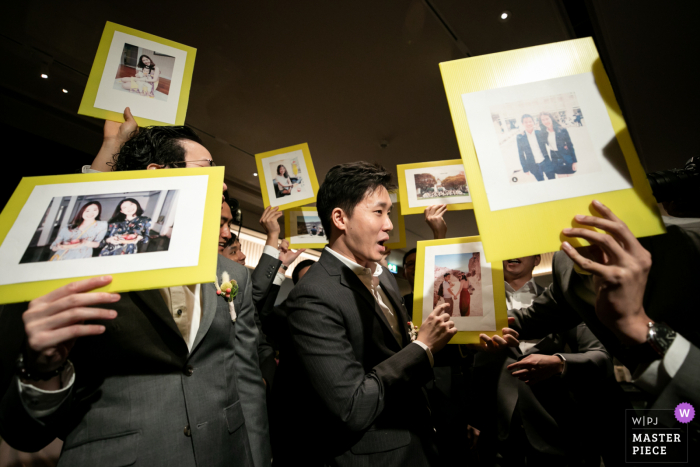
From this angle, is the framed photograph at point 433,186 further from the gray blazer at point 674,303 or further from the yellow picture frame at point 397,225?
the gray blazer at point 674,303

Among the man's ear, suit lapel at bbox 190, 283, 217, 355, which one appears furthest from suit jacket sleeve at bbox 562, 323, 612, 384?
suit lapel at bbox 190, 283, 217, 355

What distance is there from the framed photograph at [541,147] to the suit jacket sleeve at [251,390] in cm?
104

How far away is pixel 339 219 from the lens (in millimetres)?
1653

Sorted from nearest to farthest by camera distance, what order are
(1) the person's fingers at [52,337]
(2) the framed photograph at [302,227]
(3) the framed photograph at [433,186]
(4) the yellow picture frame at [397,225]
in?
(1) the person's fingers at [52,337], (3) the framed photograph at [433,186], (4) the yellow picture frame at [397,225], (2) the framed photograph at [302,227]

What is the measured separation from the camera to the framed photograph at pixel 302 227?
106 inches

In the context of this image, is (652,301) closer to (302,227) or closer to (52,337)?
(52,337)

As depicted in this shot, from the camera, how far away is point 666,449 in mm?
853

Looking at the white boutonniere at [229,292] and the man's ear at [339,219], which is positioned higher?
the man's ear at [339,219]

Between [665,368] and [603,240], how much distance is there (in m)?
0.30

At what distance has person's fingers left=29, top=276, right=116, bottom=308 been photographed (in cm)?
66

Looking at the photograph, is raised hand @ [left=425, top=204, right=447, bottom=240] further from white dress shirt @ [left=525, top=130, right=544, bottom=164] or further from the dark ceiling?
the dark ceiling

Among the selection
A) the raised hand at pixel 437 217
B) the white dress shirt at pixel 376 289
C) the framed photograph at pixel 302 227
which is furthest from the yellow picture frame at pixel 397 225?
the white dress shirt at pixel 376 289

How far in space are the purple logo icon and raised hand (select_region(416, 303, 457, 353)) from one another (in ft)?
2.13

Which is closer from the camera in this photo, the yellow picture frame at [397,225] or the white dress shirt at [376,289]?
the white dress shirt at [376,289]
